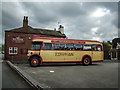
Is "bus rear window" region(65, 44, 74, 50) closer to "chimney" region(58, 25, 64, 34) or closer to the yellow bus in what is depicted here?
the yellow bus

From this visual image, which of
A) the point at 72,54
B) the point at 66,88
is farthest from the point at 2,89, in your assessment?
the point at 72,54

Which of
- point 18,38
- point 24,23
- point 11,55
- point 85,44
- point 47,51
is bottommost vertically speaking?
point 11,55

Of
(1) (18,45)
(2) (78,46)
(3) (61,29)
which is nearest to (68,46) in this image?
(2) (78,46)

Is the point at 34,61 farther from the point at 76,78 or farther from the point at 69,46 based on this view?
the point at 76,78

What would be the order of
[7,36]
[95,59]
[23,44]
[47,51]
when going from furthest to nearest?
[23,44], [7,36], [95,59], [47,51]

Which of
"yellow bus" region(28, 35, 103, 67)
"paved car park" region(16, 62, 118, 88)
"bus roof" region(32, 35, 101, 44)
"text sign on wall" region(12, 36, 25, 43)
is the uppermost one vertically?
"text sign on wall" region(12, 36, 25, 43)

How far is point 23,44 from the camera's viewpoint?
21.1 m

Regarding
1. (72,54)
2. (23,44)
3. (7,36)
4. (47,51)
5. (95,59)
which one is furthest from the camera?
(23,44)

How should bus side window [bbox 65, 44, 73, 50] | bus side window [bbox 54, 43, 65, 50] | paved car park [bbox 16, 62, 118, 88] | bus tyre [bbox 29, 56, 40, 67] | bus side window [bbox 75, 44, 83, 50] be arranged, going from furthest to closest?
bus side window [bbox 75, 44, 83, 50] → bus side window [bbox 65, 44, 73, 50] → bus side window [bbox 54, 43, 65, 50] → bus tyre [bbox 29, 56, 40, 67] → paved car park [bbox 16, 62, 118, 88]

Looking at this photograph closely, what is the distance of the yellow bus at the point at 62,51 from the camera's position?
9.34 metres

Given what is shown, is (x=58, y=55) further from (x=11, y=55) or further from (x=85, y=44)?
(x=11, y=55)

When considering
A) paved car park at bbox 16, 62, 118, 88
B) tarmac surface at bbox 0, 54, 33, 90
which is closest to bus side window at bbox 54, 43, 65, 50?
paved car park at bbox 16, 62, 118, 88

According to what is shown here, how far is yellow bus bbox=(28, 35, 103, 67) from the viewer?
9344 mm

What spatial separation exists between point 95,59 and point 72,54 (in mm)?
3128
